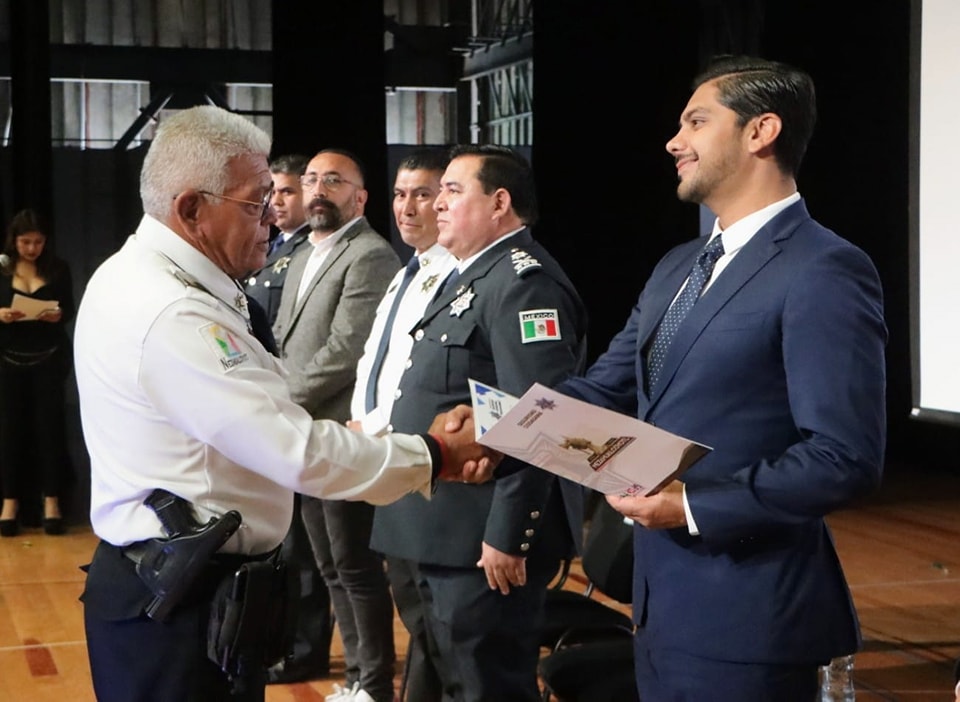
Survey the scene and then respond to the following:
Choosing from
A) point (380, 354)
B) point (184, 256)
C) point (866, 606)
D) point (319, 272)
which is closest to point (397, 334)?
point (380, 354)

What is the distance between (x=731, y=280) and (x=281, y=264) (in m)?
2.59

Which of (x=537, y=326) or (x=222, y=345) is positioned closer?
(x=222, y=345)

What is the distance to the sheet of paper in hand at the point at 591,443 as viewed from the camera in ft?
5.28

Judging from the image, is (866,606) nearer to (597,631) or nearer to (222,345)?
(597,631)

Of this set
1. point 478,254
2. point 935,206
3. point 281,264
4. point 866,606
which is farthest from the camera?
point 866,606

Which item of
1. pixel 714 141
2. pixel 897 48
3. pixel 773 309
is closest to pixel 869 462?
pixel 773 309

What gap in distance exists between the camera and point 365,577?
138 inches

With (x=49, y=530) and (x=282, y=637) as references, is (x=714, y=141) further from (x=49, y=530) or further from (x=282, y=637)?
(x=49, y=530)

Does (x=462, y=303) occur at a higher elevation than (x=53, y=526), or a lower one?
higher

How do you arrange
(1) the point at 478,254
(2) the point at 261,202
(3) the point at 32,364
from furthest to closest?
(3) the point at 32,364 → (1) the point at 478,254 → (2) the point at 261,202

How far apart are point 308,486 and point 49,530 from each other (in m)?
4.78

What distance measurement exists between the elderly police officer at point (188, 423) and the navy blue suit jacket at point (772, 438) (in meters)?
0.49

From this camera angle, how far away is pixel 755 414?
1731 millimetres

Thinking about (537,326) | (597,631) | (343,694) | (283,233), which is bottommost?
(343,694)
